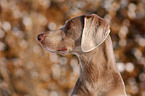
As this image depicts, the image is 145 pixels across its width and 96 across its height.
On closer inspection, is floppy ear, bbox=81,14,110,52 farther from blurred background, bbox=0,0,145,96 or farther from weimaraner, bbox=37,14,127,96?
blurred background, bbox=0,0,145,96

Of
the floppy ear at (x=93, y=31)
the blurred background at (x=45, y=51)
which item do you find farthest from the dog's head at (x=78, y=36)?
the blurred background at (x=45, y=51)

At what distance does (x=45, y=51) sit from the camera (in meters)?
1.02

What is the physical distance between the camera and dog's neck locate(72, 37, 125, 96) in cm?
30

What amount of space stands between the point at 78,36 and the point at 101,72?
84mm

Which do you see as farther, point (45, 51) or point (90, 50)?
point (45, 51)

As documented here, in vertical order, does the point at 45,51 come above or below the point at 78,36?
below

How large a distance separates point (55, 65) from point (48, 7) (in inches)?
14.5

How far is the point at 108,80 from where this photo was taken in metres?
0.30

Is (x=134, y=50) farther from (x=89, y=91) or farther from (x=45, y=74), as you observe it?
(x=89, y=91)

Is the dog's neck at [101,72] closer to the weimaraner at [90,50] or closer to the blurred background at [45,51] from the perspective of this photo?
the weimaraner at [90,50]

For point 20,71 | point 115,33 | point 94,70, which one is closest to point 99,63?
point 94,70

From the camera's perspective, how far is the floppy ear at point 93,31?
26 cm

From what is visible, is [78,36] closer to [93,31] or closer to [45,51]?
[93,31]

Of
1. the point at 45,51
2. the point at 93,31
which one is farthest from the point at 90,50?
the point at 45,51
